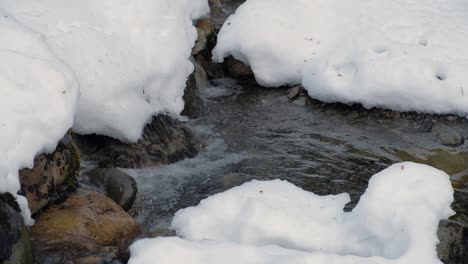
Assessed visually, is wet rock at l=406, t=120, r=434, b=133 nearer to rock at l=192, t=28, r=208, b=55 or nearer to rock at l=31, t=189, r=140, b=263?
rock at l=192, t=28, r=208, b=55

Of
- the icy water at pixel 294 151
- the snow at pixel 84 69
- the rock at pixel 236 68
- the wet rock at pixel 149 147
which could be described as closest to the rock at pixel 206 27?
the rock at pixel 236 68

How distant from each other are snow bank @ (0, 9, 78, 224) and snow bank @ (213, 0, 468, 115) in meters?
3.85

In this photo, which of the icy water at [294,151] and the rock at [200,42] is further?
the rock at [200,42]

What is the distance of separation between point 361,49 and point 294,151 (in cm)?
188

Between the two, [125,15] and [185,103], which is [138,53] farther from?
[185,103]

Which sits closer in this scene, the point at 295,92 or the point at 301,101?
the point at 301,101

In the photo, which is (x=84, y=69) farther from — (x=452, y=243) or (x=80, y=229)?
(x=452, y=243)

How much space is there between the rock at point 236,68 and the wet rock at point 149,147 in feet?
7.07

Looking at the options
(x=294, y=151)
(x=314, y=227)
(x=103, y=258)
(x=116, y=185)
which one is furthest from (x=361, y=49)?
(x=103, y=258)

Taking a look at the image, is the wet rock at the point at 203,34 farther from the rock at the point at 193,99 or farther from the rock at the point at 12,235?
the rock at the point at 12,235

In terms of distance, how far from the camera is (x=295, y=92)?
7.72 meters

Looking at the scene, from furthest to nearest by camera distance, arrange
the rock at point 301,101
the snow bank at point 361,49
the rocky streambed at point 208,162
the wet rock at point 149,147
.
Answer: the rock at point 301,101, the snow bank at point 361,49, the wet rock at point 149,147, the rocky streambed at point 208,162

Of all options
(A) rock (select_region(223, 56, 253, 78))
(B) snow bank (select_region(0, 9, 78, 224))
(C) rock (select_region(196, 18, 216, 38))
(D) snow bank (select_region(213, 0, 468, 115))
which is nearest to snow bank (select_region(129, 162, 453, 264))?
(B) snow bank (select_region(0, 9, 78, 224))

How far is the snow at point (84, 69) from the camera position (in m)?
3.97
